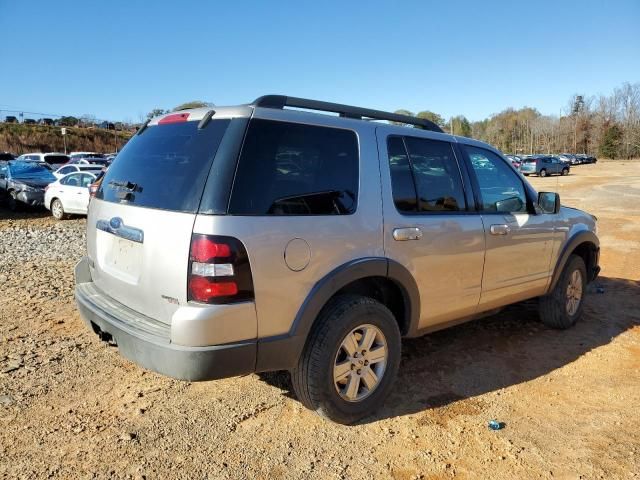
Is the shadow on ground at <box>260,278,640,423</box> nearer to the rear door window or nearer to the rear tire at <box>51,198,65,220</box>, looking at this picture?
the rear door window

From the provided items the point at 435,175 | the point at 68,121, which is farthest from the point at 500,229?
the point at 68,121

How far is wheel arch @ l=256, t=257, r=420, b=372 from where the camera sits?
2.62m

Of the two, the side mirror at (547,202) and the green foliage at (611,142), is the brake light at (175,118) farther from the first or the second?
the green foliage at (611,142)

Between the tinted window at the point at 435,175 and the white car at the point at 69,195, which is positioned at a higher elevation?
the tinted window at the point at 435,175

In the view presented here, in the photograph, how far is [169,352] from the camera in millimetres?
2432

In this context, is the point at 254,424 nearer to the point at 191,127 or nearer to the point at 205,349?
the point at 205,349

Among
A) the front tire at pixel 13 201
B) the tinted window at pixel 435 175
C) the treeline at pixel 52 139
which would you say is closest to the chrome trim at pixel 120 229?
the tinted window at pixel 435 175

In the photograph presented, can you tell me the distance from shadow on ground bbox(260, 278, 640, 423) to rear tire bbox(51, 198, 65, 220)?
12.5 metres

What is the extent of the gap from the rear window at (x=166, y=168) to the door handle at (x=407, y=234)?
4.21 feet

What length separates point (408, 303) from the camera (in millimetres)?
3301

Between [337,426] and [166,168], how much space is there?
6.39 ft

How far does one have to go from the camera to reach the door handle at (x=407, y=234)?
10.2 feet

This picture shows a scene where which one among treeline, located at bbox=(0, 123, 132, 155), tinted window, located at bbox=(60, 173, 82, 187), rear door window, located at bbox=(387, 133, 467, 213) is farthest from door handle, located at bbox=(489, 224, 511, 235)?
treeline, located at bbox=(0, 123, 132, 155)

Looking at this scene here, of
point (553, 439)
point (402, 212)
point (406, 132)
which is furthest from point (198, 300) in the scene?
point (553, 439)
